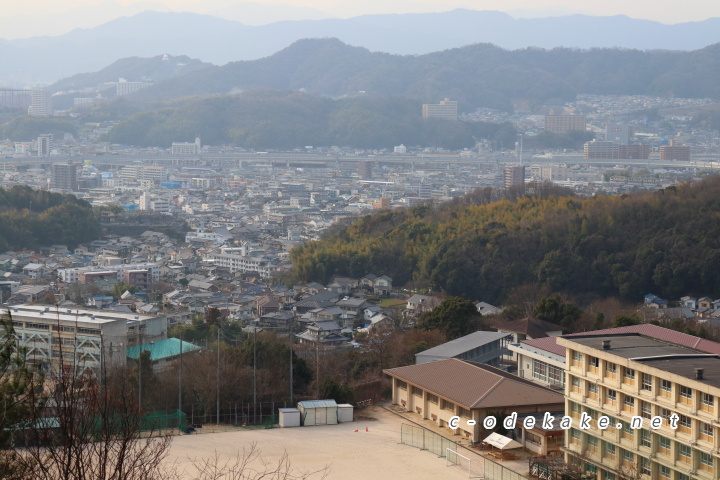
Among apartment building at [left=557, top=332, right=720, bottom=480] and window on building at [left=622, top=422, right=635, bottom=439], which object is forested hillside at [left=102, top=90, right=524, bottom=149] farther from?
window on building at [left=622, top=422, right=635, bottom=439]

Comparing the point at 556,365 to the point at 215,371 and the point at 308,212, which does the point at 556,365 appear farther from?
the point at 308,212

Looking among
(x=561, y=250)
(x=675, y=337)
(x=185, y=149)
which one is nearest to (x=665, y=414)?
(x=675, y=337)

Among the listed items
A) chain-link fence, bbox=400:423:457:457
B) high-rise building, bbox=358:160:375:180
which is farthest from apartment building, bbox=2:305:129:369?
high-rise building, bbox=358:160:375:180

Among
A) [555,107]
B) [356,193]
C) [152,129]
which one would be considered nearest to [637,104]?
[555,107]

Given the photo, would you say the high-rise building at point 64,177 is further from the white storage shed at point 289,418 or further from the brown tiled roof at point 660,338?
the white storage shed at point 289,418

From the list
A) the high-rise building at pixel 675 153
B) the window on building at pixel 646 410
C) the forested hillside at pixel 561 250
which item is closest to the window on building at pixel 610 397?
the window on building at pixel 646 410
